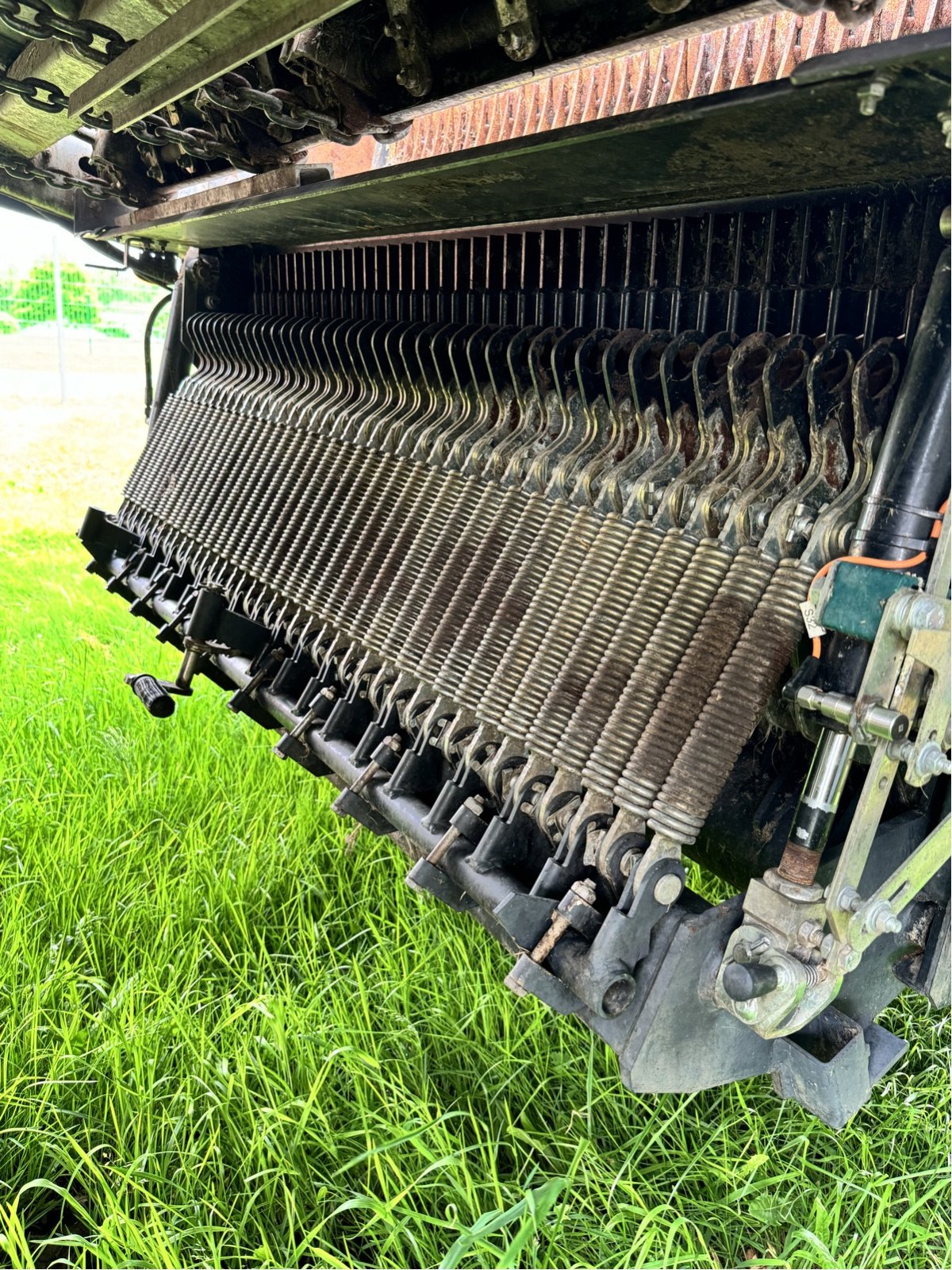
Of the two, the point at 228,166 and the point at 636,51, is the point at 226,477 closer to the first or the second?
the point at 228,166

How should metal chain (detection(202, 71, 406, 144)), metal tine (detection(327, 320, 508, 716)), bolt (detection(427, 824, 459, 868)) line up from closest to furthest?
bolt (detection(427, 824, 459, 868)) → metal chain (detection(202, 71, 406, 144)) → metal tine (detection(327, 320, 508, 716))

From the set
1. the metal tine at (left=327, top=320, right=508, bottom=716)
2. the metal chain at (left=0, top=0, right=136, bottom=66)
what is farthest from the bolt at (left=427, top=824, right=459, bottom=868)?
the metal chain at (left=0, top=0, right=136, bottom=66)

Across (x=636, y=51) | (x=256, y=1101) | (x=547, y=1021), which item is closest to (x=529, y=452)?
(x=636, y=51)

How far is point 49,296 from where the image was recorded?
14734 millimetres

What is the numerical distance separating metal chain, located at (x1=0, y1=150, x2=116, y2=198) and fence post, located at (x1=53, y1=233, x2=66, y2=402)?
9.56 meters

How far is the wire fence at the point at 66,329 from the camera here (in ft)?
46.6

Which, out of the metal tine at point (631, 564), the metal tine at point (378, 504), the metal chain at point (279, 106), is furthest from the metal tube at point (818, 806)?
the metal chain at point (279, 106)

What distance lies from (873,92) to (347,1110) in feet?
7.95

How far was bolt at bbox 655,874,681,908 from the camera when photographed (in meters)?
1.96

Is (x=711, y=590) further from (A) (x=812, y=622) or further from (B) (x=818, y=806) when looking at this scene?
(B) (x=818, y=806)

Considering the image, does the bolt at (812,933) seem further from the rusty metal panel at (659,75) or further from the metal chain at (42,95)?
the metal chain at (42,95)

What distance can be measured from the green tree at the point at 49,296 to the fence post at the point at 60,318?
42 cm

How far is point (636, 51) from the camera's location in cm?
213

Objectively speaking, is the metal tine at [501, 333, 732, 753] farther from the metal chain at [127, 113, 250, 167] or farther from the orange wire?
the metal chain at [127, 113, 250, 167]
